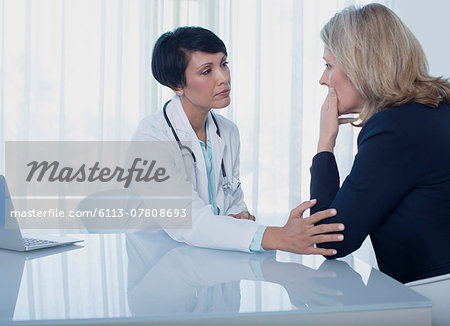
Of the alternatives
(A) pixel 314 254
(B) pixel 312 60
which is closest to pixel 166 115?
(A) pixel 314 254

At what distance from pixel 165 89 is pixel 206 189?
69.7 inches

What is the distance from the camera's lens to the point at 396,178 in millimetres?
1093

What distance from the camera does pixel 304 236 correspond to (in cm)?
113

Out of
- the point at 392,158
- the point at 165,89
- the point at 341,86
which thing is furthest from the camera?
the point at 165,89

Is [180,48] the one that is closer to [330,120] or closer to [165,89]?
[330,120]

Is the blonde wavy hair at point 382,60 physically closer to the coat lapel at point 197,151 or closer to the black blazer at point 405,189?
the black blazer at point 405,189

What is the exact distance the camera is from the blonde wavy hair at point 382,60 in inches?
48.0

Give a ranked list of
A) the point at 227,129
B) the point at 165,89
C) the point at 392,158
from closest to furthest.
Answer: the point at 392,158, the point at 227,129, the point at 165,89

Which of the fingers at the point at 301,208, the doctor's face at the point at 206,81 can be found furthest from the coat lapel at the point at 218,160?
the fingers at the point at 301,208

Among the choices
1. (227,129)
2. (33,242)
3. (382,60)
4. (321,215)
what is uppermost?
(382,60)

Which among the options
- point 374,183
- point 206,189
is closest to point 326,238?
point 374,183

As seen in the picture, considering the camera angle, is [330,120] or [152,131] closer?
[330,120]

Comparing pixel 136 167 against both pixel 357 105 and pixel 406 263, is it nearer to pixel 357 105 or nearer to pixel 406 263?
Answer: pixel 357 105

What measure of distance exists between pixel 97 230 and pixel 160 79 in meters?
0.65
